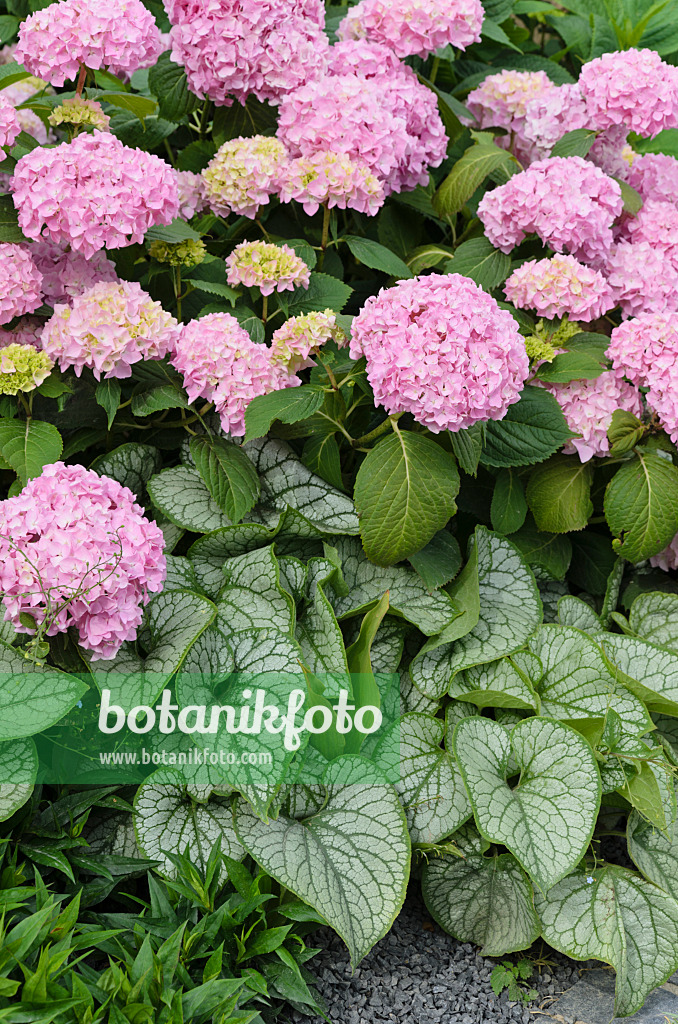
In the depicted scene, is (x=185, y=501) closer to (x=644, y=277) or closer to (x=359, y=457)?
(x=359, y=457)

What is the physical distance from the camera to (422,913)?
6.19 feet

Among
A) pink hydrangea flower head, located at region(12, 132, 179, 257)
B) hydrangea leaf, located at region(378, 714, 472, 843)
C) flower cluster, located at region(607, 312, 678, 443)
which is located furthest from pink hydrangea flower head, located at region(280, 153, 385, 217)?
hydrangea leaf, located at region(378, 714, 472, 843)

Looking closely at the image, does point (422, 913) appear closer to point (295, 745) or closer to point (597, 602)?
point (295, 745)

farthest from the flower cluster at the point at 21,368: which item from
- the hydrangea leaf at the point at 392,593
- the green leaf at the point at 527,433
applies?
the green leaf at the point at 527,433

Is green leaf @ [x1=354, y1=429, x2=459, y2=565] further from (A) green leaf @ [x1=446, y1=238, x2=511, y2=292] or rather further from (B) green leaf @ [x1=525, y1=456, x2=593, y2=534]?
(A) green leaf @ [x1=446, y1=238, x2=511, y2=292]

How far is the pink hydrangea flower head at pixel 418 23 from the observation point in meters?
2.19

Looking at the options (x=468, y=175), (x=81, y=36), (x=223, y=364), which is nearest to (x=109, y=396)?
(x=223, y=364)

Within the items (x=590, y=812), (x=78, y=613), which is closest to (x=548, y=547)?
(x=590, y=812)

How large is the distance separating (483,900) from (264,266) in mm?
1464

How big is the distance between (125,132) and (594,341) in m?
1.36

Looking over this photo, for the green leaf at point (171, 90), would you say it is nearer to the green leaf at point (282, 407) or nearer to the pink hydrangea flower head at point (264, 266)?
the pink hydrangea flower head at point (264, 266)

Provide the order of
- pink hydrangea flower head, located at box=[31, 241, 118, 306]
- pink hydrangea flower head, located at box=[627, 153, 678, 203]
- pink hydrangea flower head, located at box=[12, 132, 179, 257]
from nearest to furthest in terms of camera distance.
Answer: pink hydrangea flower head, located at box=[12, 132, 179, 257]
pink hydrangea flower head, located at box=[31, 241, 118, 306]
pink hydrangea flower head, located at box=[627, 153, 678, 203]

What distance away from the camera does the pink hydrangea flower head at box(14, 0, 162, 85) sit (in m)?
1.85

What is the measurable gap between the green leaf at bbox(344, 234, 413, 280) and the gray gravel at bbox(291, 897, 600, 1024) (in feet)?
5.00
